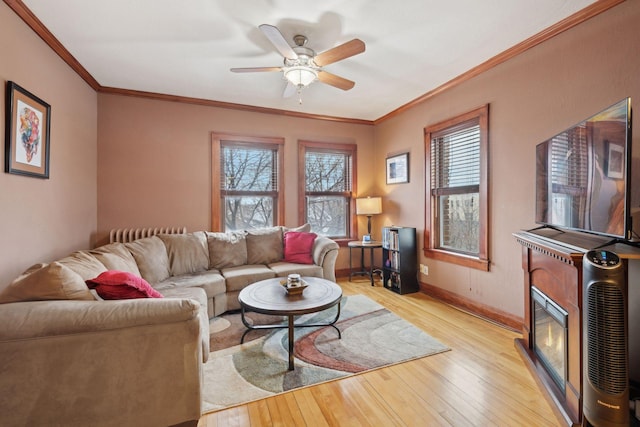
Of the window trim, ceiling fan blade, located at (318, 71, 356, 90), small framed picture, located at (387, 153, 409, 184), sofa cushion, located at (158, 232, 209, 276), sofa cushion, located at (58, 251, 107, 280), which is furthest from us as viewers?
the window trim

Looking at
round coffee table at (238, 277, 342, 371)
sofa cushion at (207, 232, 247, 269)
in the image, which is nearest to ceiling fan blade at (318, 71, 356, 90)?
round coffee table at (238, 277, 342, 371)

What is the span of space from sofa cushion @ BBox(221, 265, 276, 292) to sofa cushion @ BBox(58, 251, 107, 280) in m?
1.21

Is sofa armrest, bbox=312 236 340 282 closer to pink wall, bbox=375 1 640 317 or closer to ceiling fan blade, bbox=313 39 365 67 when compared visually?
pink wall, bbox=375 1 640 317

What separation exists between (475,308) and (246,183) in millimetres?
3370

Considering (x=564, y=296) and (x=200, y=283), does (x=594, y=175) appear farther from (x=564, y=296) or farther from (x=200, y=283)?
(x=200, y=283)

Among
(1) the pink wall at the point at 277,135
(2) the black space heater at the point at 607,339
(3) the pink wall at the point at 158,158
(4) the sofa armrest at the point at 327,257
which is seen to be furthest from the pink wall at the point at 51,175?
(2) the black space heater at the point at 607,339

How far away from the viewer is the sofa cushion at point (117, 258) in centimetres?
225

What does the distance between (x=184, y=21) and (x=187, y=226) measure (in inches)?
97.9

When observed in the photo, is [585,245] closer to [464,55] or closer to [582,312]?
[582,312]

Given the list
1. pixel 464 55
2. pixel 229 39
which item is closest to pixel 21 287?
pixel 229 39

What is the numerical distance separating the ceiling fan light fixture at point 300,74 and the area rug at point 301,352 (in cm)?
234

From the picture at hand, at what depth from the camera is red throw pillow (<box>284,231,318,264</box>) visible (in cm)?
370

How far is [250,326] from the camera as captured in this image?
269cm

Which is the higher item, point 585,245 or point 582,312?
point 585,245
